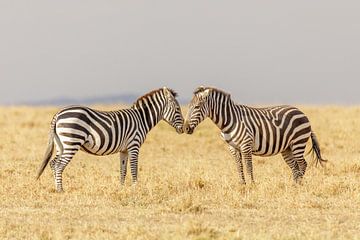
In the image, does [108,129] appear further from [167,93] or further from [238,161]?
[238,161]

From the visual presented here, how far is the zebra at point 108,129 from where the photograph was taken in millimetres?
12992

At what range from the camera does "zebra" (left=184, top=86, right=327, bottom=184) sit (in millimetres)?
13781

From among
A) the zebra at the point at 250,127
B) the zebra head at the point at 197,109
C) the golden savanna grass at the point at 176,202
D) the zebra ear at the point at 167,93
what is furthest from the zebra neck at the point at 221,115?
the golden savanna grass at the point at 176,202

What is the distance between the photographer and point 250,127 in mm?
14086

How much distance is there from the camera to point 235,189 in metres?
12.7

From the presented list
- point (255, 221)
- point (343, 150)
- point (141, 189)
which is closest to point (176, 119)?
point (141, 189)

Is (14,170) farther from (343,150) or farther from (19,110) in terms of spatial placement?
(19,110)

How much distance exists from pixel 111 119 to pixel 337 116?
54.6 feet

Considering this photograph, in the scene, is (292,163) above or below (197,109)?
below

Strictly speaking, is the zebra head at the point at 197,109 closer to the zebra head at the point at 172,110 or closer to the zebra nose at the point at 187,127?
the zebra nose at the point at 187,127

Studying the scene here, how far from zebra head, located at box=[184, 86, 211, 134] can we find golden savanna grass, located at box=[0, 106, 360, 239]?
1079 mm

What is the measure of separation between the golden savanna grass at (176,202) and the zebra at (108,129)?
1.90 ft

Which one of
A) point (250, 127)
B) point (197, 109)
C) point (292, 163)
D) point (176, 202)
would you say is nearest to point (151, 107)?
point (197, 109)

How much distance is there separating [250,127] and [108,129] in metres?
2.80
